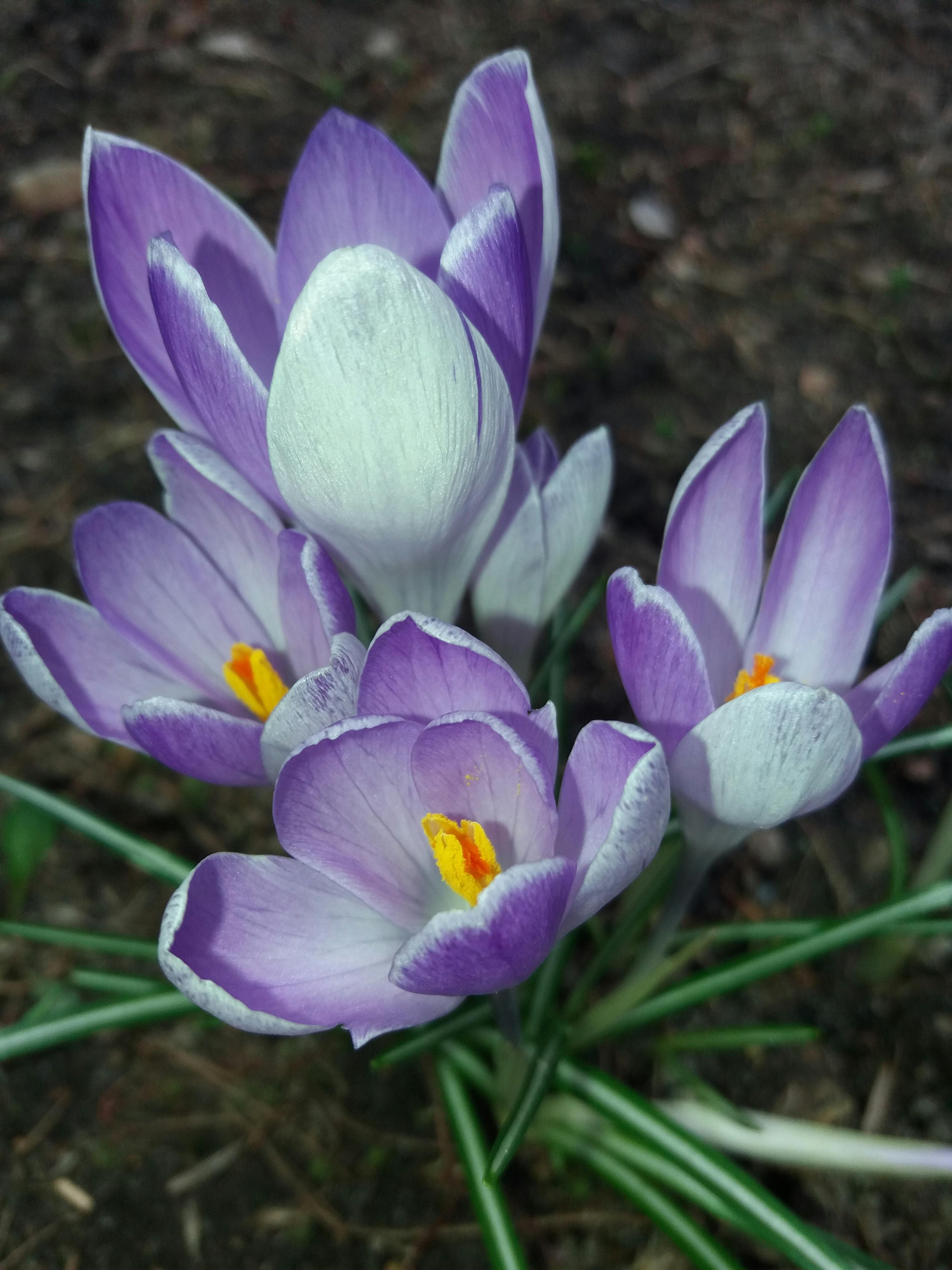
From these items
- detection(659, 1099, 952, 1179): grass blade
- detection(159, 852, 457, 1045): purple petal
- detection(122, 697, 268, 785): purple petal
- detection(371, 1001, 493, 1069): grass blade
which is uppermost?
detection(122, 697, 268, 785): purple petal

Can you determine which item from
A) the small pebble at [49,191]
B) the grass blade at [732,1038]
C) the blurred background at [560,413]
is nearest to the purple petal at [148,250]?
the grass blade at [732,1038]

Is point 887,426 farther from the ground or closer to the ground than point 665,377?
closer to the ground

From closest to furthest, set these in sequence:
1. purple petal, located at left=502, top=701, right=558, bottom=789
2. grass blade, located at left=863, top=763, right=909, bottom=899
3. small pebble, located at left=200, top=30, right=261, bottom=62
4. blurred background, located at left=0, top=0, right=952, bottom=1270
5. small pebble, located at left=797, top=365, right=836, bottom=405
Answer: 1. purple petal, located at left=502, top=701, right=558, bottom=789
2. grass blade, located at left=863, top=763, right=909, bottom=899
3. blurred background, located at left=0, top=0, right=952, bottom=1270
4. small pebble, located at left=797, top=365, right=836, bottom=405
5. small pebble, located at left=200, top=30, right=261, bottom=62

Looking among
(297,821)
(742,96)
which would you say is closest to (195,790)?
(297,821)

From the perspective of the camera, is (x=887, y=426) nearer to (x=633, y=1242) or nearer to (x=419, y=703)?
(x=633, y=1242)

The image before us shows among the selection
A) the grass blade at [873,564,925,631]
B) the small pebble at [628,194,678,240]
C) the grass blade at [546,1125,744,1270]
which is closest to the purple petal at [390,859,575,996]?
the grass blade at [546,1125,744,1270]

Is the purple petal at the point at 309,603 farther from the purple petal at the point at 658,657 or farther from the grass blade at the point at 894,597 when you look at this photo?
the grass blade at the point at 894,597

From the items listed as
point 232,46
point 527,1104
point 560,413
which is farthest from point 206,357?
point 232,46

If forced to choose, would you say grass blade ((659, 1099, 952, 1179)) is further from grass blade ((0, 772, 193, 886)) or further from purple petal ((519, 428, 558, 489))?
purple petal ((519, 428, 558, 489))
